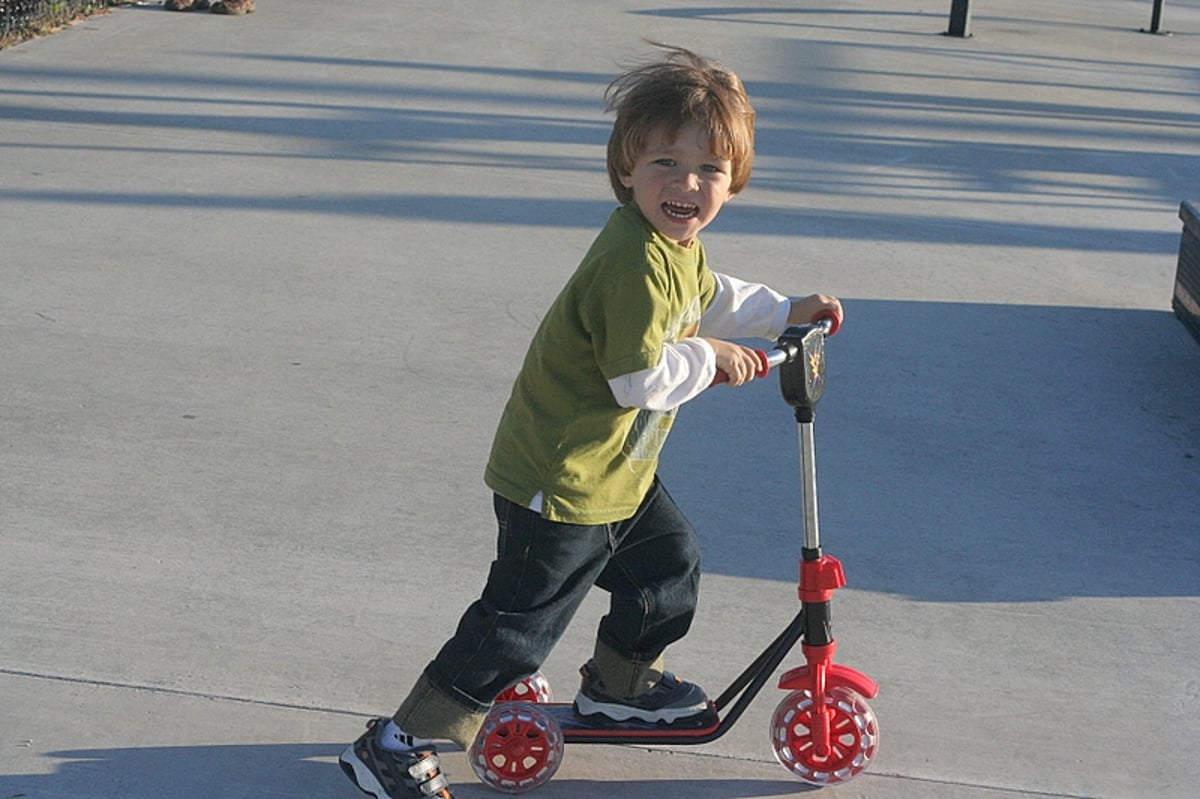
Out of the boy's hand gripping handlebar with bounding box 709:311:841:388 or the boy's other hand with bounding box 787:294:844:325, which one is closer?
the boy's hand gripping handlebar with bounding box 709:311:841:388

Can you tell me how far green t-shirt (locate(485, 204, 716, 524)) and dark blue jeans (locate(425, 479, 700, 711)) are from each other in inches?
2.4

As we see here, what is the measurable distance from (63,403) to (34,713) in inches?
67.9

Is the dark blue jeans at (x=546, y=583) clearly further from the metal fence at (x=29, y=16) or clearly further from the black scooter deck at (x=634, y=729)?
the metal fence at (x=29, y=16)

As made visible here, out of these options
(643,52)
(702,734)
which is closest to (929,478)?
(702,734)

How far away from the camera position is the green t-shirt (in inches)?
100

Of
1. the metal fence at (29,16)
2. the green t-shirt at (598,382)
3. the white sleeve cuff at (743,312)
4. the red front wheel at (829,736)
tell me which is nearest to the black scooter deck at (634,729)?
the red front wheel at (829,736)

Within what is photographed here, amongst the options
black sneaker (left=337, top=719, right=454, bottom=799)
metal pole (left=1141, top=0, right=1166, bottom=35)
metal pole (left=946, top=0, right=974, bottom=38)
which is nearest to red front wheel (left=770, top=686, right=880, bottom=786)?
black sneaker (left=337, top=719, right=454, bottom=799)

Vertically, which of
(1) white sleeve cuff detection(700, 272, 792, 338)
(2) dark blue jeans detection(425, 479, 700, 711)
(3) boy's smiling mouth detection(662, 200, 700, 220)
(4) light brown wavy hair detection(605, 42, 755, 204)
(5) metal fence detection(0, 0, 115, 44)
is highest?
(4) light brown wavy hair detection(605, 42, 755, 204)

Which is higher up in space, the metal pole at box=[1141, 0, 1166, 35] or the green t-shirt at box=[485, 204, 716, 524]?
the green t-shirt at box=[485, 204, 716, 524]

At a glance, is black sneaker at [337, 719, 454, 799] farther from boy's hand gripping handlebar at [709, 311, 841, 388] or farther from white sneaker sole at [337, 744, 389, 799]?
boy's hand gripping handlebar at [709, 311, 841, 388]

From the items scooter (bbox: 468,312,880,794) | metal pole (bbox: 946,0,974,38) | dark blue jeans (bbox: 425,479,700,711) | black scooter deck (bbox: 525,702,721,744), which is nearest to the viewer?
dark blue jeans (bbox: 425,479,700,711)

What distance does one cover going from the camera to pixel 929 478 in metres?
4.46

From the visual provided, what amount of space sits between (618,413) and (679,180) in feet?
1.36

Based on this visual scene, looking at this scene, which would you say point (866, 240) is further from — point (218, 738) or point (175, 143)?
point (218, 738)
